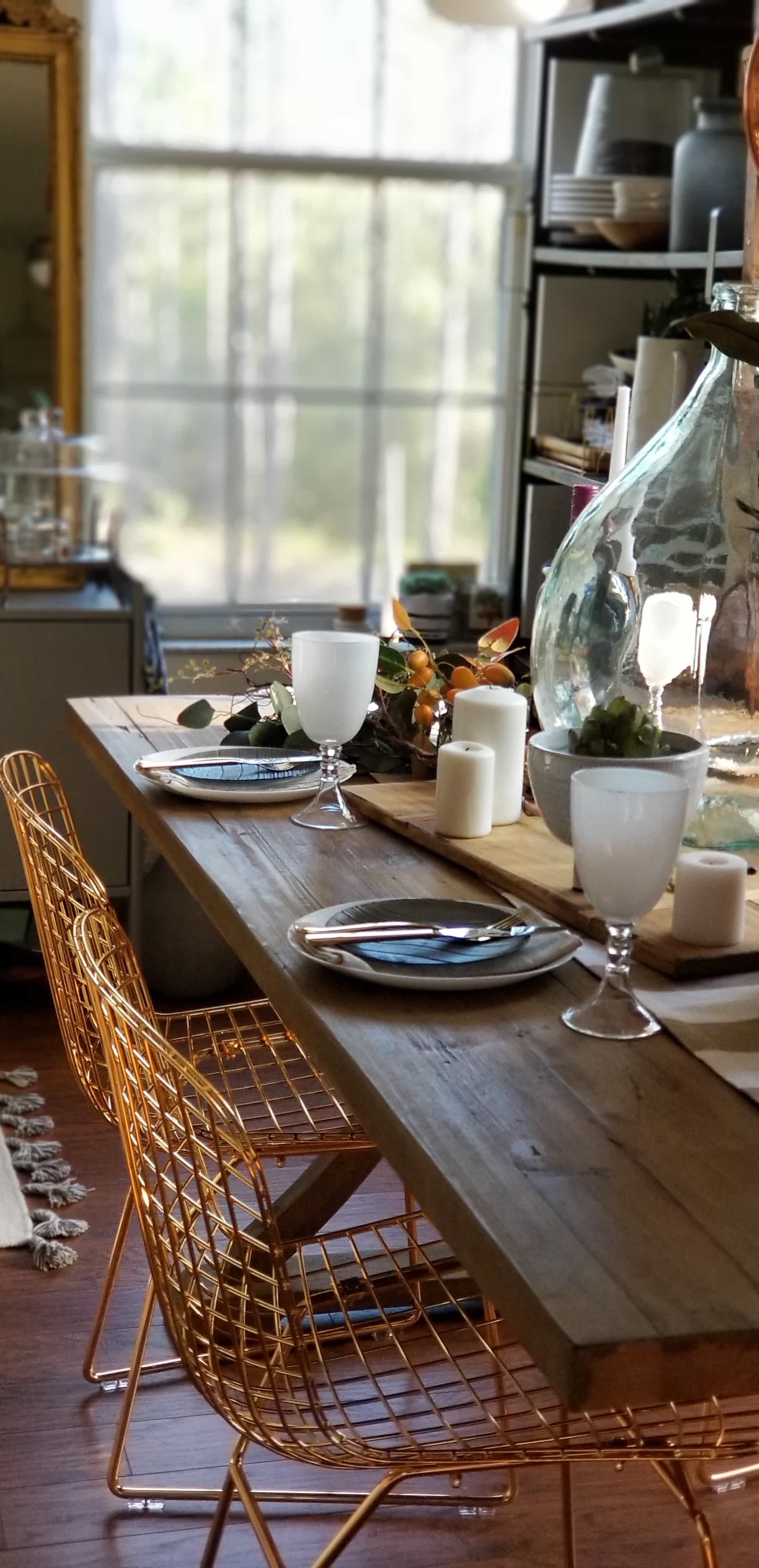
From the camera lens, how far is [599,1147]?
1.08m

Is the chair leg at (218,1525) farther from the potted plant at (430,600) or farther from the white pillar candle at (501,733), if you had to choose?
the potted plant at (430,600)

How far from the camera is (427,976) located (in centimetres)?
131

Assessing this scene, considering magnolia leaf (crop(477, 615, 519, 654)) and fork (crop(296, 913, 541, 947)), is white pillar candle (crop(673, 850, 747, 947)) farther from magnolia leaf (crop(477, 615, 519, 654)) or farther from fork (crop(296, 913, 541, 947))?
magnolia leaf (crop(477, 615, 519, 654))

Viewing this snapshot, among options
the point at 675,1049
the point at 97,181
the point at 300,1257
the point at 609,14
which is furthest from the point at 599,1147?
the point at 97,181

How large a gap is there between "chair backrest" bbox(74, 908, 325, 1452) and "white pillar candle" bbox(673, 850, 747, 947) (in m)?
0.40

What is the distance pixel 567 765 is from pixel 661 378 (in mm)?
945

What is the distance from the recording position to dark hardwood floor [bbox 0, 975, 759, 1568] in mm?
1876

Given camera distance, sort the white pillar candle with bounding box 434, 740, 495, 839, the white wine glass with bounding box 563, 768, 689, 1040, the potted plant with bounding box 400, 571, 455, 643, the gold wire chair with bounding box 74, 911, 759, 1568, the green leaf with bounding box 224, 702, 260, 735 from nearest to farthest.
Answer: the white wine glass with bounding box 563, 768, 689, 1040
the gold wire chair with bounding box 74, 911, 759, 1568
the white pillar candle with bounding box 434, 740, 495, 839
the green leaf with bounding box 224, 702, 260, 735
the potted plant with bounding box 400, 571, 455, 643

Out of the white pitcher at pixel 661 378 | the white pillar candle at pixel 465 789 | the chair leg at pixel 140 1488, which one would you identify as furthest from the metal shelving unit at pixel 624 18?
the chair leg at pixel 140 1488

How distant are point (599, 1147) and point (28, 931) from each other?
2686 mm

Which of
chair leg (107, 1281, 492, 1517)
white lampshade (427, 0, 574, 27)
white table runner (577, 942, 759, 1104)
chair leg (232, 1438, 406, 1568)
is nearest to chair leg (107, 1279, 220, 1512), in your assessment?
chair leg (107, 1281, 492, 1517)

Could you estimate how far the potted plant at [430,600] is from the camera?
4105 millimetres

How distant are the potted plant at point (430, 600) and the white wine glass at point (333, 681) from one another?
90.1 inches

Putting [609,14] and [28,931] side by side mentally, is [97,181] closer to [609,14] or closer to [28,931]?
[609,14]
